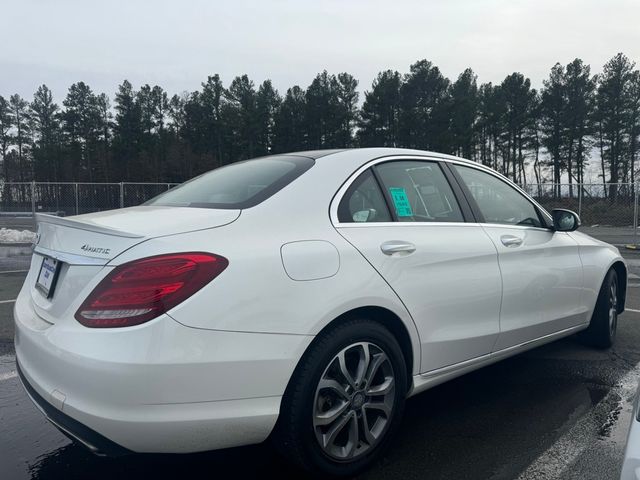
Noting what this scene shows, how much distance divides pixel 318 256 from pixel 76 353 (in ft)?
3.44

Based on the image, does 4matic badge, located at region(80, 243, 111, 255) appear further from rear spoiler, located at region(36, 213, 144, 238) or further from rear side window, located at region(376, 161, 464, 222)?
rear side window, located at region(376, 161, 464, 222)

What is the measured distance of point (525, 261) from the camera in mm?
3527

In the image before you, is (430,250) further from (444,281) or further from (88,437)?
(88,437)

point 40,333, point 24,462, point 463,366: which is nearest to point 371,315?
point 463,366

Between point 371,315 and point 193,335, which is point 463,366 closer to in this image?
point 371,315

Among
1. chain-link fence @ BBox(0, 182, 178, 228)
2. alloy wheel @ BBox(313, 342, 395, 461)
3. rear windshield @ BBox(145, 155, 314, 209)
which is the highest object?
chain-link fence @ BBox(0, 182, 178, 228)

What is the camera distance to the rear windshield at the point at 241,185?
2.65 metres

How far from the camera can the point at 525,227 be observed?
373cm

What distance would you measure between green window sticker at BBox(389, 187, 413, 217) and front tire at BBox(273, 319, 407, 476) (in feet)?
2.26

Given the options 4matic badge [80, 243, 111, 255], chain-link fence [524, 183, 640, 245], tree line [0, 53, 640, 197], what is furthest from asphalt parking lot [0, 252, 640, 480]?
tree line [0, 53, 640, 197]

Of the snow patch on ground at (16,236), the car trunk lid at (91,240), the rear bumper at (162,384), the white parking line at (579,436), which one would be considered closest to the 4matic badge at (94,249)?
the car trunk lid at (91,240)

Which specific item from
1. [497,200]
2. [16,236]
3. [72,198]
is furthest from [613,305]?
[72,198]

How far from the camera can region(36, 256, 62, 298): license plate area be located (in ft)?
7.85

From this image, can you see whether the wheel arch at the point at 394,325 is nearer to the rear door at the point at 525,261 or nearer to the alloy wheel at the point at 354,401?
the alloy wheel at the point at 354,401
